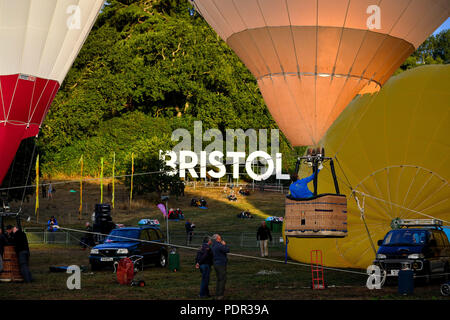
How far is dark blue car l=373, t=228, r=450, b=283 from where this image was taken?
1664 cm

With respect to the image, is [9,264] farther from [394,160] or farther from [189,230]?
[189,230]

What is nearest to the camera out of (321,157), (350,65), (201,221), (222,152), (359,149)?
(321,157)

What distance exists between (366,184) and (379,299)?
659 centimetres

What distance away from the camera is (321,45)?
1473 cm

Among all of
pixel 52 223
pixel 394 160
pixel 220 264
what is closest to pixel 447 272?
pixel 394 160

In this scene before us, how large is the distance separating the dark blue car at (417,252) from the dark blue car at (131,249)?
649 cm

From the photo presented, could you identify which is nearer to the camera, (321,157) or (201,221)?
(321,157)

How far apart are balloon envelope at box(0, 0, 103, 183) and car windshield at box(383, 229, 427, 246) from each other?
904 cm

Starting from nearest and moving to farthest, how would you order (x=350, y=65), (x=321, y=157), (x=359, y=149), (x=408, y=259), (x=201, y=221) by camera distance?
Answer: (x=321, y=157) → (x=350, y=65) → (x=408, y=259) → (x=359, y=149) → (x=201, y=221)

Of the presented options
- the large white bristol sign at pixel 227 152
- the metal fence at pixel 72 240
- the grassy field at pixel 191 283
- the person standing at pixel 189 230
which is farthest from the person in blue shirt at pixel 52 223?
the large white bristol sign at pixel 227 152

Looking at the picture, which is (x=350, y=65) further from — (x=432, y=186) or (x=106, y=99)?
(x=106, y=99)

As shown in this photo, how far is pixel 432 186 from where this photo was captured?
62.4ft

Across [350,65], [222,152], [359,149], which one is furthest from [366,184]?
[222,152]

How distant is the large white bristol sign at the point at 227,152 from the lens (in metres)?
54.9
